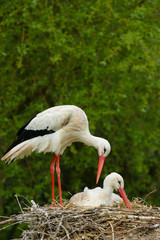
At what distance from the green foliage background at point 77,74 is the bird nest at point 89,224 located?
272 centimetres

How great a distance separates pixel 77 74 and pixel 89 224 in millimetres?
4449

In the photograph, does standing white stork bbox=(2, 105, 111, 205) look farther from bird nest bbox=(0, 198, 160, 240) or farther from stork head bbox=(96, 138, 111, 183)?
bird nest bbox=(0, 198, 160, 240)

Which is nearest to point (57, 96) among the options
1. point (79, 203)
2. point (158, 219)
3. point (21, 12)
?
point (21, 12)

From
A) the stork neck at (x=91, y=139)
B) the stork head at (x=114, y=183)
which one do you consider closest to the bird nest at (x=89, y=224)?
the stork head at (x=114, y=183)

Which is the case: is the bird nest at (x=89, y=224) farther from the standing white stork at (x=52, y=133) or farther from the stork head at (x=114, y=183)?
the standing white stork at (x=52, y=133)

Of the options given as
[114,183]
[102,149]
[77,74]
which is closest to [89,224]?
[114,183]

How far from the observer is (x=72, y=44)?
8539mm

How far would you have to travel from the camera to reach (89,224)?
5.16 m

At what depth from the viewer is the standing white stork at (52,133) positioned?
6.74 meters

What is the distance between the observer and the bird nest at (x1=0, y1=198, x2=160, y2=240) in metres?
5.13

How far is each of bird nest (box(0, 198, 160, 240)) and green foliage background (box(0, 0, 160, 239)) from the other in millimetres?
2725

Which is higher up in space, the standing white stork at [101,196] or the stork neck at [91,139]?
the stork neck at [91,139]

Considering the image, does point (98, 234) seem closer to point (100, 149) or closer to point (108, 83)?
point (100, 149)

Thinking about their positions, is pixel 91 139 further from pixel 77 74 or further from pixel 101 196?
pixel 77 74
